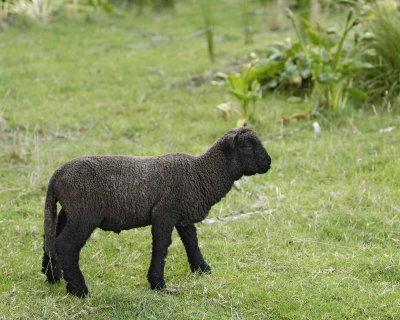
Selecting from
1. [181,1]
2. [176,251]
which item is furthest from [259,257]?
[181,1]

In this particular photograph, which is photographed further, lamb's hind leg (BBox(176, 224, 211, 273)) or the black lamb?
lamb's hind leg (BBox(176, 224, 211, 273))

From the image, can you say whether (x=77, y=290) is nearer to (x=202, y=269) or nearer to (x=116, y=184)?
(x=116, y=184)

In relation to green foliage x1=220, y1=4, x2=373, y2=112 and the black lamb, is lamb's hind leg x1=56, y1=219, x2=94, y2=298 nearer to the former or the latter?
the black lamb

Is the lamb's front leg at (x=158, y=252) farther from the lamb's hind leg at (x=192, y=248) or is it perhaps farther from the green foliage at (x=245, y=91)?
the green foliage at (x=245, y=91)

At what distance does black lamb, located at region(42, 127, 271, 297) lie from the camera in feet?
16.6

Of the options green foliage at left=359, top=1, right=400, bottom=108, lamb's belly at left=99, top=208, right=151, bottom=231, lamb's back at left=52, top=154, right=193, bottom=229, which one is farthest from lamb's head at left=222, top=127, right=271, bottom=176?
green foliage at left=359, top=1, right=400, bottom=108

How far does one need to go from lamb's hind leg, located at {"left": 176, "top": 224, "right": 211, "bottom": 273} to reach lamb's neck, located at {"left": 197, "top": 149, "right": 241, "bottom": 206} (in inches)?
11.8

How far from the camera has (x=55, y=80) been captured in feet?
42.2

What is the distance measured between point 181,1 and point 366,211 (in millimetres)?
16288

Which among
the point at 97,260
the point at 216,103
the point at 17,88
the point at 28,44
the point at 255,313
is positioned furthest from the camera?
the point at 28,44

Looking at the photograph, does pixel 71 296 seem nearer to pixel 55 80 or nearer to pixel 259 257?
pixel 259 257

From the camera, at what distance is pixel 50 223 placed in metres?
5.17

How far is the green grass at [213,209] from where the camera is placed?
5.17 metres

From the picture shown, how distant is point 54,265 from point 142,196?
2.86 ft
